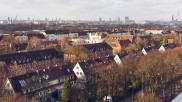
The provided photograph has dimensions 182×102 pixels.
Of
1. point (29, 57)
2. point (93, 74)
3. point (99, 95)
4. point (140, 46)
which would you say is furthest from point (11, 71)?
point (140, 46)

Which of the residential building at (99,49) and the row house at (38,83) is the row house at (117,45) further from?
the row house at (38,83)

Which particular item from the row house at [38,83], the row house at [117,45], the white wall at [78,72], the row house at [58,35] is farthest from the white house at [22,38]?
the row house at [38,83]

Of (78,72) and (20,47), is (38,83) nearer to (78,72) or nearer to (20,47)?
(78,72)

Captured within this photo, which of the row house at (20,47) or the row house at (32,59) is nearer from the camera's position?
the row house at (32,59)

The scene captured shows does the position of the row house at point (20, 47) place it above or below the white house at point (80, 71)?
above

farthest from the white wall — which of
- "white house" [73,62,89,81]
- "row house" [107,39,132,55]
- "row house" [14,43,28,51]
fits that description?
"row house" [107,39,132,55]

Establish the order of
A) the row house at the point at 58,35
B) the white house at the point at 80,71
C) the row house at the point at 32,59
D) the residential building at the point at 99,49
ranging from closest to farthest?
the white house at the point at 80,71, the row house at the point at 32,59, the residential building at the point at 99,49, the row house at the point at 58,35

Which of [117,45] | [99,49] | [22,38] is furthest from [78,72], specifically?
[22,38]

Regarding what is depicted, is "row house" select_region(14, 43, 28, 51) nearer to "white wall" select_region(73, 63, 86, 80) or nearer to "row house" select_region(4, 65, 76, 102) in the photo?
"white wall" select_region(73, 63, 86, 80)
